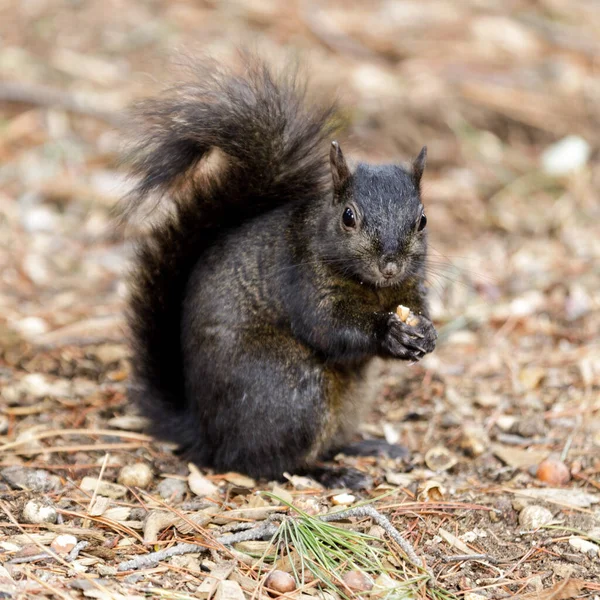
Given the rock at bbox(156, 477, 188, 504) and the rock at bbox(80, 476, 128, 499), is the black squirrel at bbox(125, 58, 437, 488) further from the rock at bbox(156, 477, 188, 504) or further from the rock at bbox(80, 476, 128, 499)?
the rock at bbox(80, 476, 128, 499)

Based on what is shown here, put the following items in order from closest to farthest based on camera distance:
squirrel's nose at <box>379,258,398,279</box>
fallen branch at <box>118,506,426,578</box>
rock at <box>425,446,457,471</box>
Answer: fallen branch at <box>118,506,426,578</box>
squirrel's nose at <box>379,258,398,279</box>
rock at <box>425,446,457,471</box>

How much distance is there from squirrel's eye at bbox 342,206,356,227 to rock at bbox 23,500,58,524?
44.4 inches

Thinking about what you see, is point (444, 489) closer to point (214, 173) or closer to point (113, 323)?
point (214, 173)

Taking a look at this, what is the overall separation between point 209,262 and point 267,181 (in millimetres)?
310

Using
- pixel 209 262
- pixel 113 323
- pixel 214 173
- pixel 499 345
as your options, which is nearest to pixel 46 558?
pixel 209 262

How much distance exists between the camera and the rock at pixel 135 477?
261 cm

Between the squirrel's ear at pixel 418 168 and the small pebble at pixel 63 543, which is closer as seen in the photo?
the small pebble at pixel 63 543

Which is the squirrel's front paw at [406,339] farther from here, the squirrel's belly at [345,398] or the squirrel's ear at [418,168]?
the squirrel's ear at [418,168]

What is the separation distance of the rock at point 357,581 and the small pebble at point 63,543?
2.22 feet

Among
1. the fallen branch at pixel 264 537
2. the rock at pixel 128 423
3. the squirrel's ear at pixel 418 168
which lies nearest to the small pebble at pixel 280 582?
the fallen branch at pixel 264 537

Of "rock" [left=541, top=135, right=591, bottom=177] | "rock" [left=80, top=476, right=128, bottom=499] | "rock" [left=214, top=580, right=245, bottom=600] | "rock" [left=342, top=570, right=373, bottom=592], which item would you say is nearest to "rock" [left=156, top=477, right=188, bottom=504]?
"rock" [left=80, top=476, right=128, bottom=499]

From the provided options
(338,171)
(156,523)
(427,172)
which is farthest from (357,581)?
(427,172)

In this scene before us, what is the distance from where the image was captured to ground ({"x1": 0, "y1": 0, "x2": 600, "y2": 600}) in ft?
7.45

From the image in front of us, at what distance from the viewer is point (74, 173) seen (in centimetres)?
484
